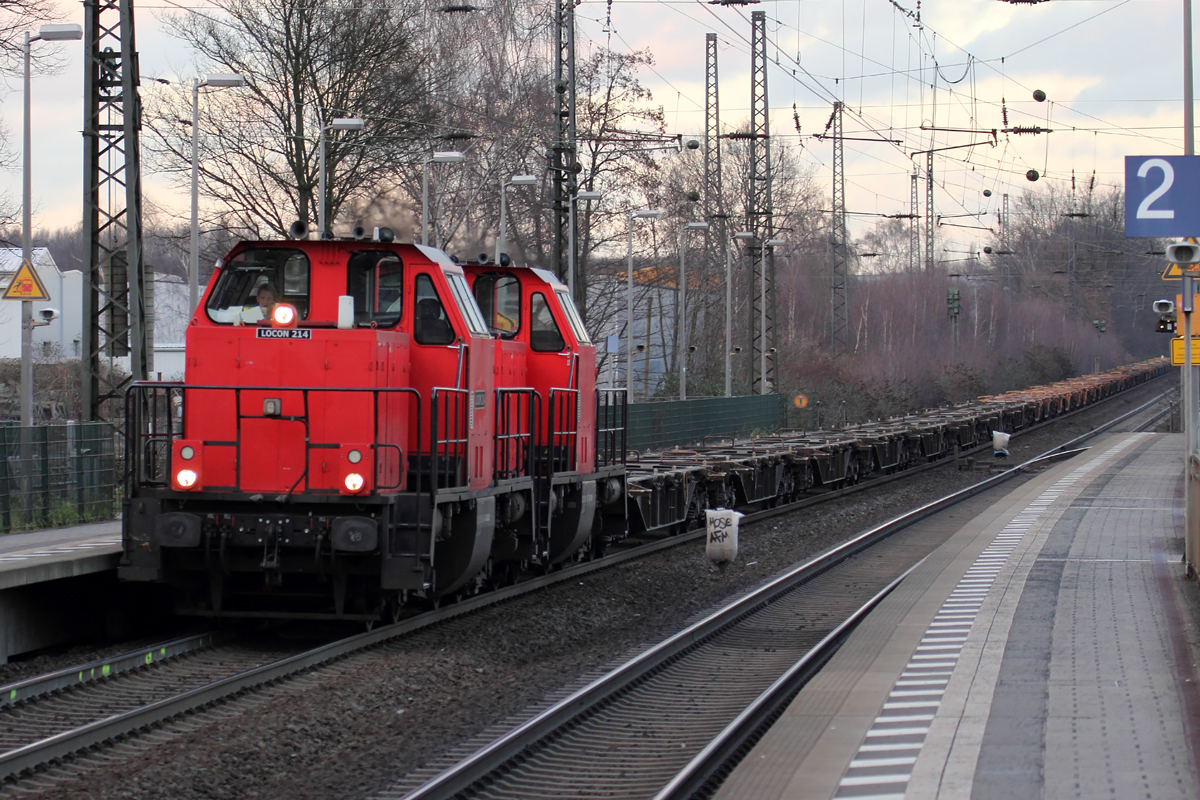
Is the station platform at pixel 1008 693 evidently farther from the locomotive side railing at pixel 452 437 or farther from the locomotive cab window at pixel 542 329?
the locomotive cab window at pixel 542 329

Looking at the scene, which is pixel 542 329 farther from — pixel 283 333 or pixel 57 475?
pixel 57 475

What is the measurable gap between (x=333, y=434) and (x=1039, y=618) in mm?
6108

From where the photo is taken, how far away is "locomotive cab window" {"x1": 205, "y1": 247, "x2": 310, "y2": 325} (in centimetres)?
950

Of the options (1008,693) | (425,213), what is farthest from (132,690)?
(425,213)

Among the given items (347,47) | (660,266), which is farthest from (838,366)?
(347,47)

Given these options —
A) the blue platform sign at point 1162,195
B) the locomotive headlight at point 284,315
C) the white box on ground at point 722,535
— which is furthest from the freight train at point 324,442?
the blue platform sign at point 1162,195

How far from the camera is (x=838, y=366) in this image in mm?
50531

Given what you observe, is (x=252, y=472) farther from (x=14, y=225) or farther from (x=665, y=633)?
(x=14, y=225)

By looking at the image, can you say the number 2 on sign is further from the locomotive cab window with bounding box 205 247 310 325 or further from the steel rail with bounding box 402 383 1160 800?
the locomotive cab window with bounding box 205 247 310 325

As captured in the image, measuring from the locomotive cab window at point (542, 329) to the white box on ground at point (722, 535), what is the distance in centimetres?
359

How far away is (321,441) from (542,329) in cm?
388

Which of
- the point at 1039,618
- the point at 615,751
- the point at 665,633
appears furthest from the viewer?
the point at 665,633

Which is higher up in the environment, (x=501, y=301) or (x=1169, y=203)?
(x=1169, y=203)

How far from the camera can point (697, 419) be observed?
33375mm
